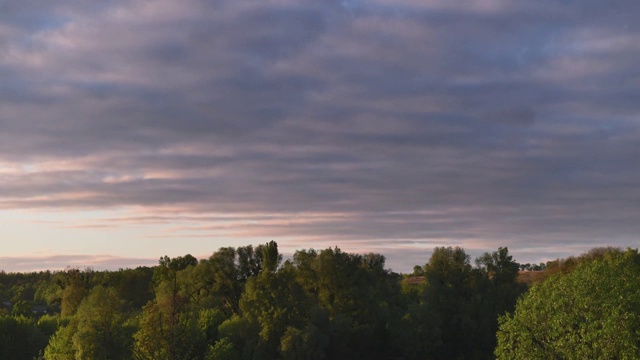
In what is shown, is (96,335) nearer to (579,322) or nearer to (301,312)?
(301,312)

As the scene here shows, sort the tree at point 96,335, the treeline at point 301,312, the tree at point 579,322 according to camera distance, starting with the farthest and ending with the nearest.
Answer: the treeline at point 301,312, the tree at point 96,335, the tree at point 579,322

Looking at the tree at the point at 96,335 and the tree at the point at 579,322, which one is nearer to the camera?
the tree at the point at 579,322

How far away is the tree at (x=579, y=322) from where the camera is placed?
6369 cm

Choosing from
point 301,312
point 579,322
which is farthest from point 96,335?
point 579,322

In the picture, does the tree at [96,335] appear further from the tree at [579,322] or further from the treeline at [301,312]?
the tree at [579,322]

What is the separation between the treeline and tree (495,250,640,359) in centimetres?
2777

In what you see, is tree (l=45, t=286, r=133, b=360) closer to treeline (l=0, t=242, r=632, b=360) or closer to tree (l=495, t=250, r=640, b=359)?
treeline (l=0, t=242, r=632, b=360)

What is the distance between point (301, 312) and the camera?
11062 centimetres

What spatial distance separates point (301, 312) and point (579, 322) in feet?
169

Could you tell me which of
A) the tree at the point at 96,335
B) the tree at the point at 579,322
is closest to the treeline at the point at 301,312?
the tree at the point at 96,335

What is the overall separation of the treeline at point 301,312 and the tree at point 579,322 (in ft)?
91.1

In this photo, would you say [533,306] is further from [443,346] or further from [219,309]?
[219,309]

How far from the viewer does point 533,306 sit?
230ft

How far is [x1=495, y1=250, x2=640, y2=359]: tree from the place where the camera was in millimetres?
63694
